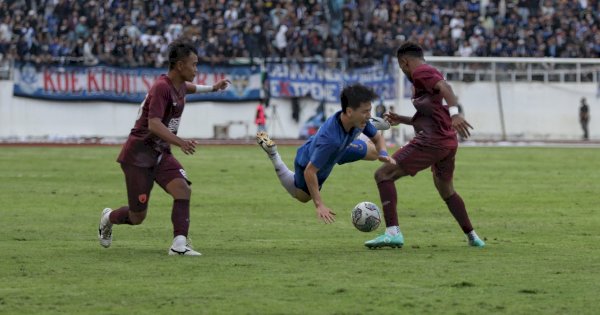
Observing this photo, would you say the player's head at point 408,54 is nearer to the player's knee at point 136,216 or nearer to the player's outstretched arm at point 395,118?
the player's outstretched arm at point 395,118

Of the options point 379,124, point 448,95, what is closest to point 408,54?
point 448,95

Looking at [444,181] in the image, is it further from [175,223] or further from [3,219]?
[3,219]

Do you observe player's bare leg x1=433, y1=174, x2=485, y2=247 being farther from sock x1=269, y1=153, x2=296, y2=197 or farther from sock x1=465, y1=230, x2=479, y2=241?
sock x1=269, y1=153, x2=296, y2=197

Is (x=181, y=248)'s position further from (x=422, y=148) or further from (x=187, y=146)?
(x=422, y=148)

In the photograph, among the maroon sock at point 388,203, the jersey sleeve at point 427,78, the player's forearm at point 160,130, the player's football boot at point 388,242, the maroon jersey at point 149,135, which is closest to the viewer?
the player's forearm at point 160,130

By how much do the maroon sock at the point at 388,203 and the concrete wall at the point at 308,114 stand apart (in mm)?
28643

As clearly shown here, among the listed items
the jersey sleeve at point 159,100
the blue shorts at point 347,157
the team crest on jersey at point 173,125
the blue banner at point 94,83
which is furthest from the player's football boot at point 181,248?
the blue banner at point 94,83

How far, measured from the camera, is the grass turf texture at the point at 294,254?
8945 mm

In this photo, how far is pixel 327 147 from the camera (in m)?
11.9

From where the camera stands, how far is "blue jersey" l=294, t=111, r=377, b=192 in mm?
11883

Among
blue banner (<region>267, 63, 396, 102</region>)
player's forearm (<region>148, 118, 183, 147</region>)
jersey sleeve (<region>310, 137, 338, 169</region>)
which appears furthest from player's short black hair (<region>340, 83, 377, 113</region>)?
blue banner (<region>267, 63, 396, 102</region>)

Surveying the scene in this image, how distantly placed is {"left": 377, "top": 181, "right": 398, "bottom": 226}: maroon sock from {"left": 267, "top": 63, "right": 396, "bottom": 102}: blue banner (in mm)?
31025

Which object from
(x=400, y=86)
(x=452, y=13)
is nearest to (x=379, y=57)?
(x=400, y=86)

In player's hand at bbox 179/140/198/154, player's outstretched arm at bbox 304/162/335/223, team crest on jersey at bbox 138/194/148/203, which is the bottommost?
team crest on jersey at bbox 138/194/148/203
